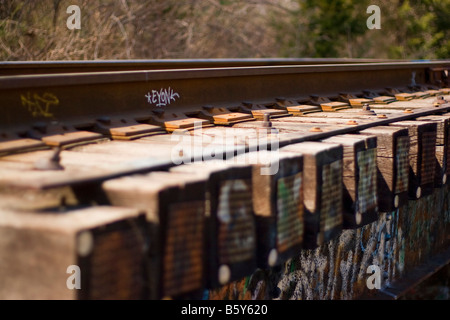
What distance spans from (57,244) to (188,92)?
287 centimetres

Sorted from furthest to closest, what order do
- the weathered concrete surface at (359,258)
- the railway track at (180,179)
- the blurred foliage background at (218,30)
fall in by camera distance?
the blurred foliage background at (218,30) < the weathered concrete surface at (359,258) < the railway track at (180,179)

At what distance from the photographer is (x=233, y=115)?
13.8 feet

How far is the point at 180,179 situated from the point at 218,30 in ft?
46.3

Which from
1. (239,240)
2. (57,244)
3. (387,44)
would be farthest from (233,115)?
(387,44)

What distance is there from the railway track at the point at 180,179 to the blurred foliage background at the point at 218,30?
7.25 metres

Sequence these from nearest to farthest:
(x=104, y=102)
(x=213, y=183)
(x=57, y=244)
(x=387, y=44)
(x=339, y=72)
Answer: (x=57, y=244) → (x=213, y=183) → (x=104, y=102) → (x=339, y=72) → (x=387, y=44)

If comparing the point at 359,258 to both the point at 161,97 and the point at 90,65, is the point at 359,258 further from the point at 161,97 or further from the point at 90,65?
the point at 90,65

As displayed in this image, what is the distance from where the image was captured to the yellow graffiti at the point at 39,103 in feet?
10.3

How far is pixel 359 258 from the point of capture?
12.0 ft

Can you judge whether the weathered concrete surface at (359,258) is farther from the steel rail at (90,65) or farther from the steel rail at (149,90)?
the steel rail at (90,65)

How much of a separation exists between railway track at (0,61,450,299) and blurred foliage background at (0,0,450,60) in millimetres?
7253

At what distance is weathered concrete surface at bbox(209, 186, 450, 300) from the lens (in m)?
2.81

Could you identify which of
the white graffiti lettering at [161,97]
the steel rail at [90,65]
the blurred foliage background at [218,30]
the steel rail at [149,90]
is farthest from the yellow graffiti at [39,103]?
the blurred foliage background at [218,30]

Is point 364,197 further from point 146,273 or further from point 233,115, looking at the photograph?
point 146,273
